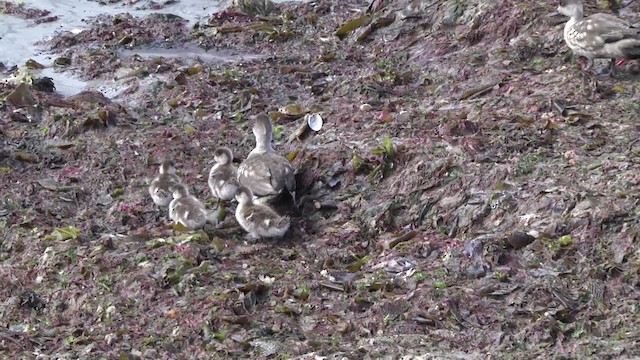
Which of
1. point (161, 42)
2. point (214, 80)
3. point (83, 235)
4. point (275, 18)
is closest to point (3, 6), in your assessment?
point (161, 42)

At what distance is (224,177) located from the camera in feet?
30.3

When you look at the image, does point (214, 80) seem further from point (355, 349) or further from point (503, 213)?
point (355, 349)

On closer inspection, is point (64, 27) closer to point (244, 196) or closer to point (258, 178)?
point (258, 178)

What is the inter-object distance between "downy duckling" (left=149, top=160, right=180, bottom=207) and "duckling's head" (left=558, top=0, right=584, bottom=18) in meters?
4.43

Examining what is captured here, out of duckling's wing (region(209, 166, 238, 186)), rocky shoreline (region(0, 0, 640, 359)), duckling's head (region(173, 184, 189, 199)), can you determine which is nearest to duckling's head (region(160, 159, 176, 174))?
rocky shoreline (region(0, 0, 640, 359))

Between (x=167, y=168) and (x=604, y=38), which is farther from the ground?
(x=604, y=38)

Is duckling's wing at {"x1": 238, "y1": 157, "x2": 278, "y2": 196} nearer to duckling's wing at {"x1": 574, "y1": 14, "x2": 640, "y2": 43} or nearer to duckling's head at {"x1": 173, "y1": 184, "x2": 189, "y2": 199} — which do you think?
duckling's head at {"x1": 173, "y1": 184, "x2": 189, "y2": 199}

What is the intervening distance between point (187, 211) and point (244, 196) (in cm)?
50

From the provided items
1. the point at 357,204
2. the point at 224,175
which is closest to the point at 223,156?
the point at 224,175

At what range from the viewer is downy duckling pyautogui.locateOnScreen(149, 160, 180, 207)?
9.22 metres

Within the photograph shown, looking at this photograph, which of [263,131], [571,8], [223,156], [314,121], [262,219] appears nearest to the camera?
[262,219]

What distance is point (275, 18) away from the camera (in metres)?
14.7

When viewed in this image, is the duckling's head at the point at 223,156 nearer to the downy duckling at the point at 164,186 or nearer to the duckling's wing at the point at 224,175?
the duckling's wing at the point at 224,175

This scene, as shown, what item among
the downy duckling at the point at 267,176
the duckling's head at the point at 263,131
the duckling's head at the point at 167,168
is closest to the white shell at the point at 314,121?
the duckling's head at the point at 263,131
